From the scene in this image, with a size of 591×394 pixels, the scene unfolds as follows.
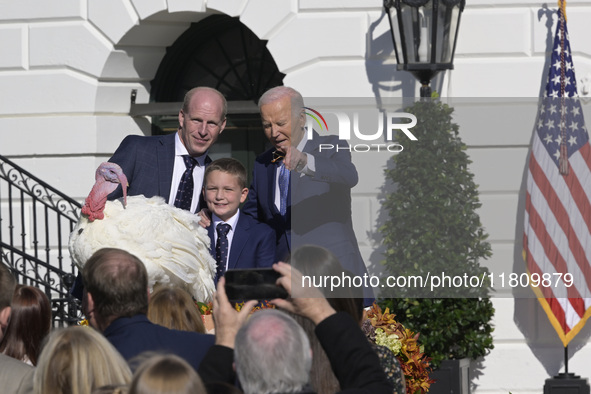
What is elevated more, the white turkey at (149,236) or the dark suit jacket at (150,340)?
the white turkey at (149,236)

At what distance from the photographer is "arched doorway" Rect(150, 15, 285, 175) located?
34.7ft

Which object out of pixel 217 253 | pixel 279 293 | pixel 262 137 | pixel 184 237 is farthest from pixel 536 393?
A: pixel 279 293

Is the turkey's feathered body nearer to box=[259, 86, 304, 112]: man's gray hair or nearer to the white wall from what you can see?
box=[259, 86, 304, 112]: man's gray hair

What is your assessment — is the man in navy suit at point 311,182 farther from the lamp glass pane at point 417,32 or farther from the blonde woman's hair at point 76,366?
Answer: the lamp glass pane at point 417,32

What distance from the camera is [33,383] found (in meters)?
3.79

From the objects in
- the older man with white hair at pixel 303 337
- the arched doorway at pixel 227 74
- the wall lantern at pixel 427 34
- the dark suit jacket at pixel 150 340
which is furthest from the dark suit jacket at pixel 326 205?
the arched doorway at pixel 227 74

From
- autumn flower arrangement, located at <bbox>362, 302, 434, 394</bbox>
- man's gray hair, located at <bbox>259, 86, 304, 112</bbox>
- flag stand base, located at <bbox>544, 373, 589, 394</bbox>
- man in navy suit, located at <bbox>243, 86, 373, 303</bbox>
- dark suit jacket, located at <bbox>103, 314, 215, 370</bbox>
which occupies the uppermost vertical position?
man's gray hair, located at <bbox>259, 86, 304, 112</bbox>

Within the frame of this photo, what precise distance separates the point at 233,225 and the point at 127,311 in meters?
2.06

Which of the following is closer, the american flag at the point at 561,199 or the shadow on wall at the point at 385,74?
the american flag at the point at 561,199

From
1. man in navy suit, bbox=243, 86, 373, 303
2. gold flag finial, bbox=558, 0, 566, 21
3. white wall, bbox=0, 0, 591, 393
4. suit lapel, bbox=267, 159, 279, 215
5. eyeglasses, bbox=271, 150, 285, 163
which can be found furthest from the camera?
white wall, bbox=0, 0, 591, 393

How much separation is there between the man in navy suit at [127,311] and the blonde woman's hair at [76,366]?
0.44 meters

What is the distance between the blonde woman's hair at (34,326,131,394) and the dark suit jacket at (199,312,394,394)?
31cm

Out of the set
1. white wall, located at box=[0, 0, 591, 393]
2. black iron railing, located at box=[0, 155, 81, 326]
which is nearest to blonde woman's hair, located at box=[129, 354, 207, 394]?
white wall, located at box=[0, 0, 591, 393]

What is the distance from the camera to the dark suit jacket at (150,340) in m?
4.12
